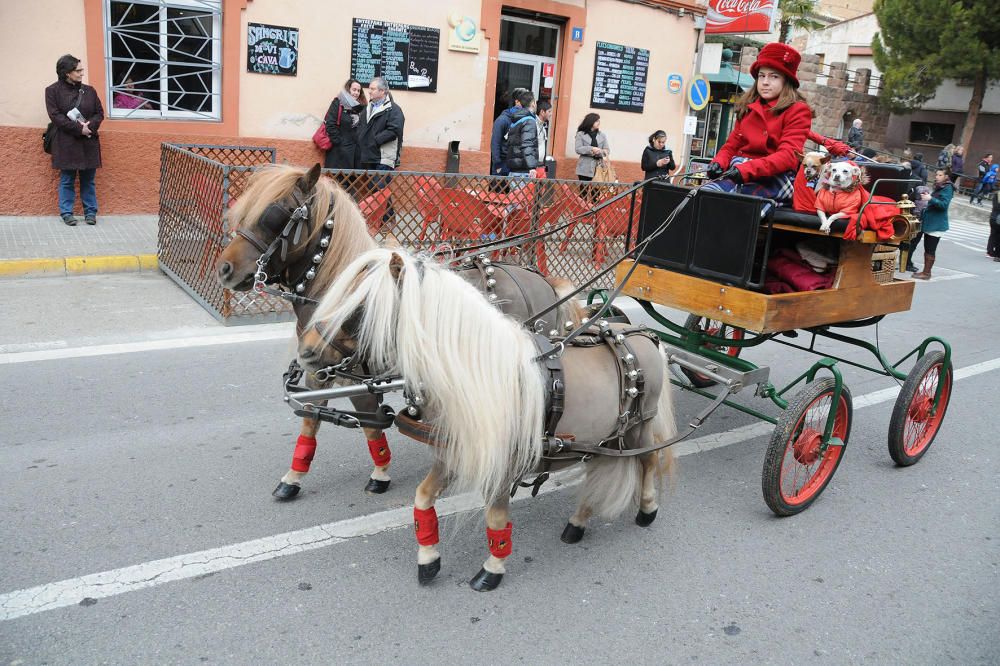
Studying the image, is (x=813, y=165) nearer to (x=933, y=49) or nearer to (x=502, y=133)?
(x=502, y=133)

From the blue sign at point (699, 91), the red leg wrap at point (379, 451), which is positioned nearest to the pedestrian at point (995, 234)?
the blue sign at point (699, 91)

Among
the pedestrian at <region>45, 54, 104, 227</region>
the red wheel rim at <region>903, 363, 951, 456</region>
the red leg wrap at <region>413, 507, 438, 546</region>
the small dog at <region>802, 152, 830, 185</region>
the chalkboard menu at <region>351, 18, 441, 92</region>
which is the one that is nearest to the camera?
the red leg wrap at <region>413, 507, 438, 546</region>

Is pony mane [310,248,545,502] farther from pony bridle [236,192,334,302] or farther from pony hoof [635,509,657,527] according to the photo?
pony hoof [635,509,657,527]

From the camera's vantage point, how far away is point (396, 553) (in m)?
3.79

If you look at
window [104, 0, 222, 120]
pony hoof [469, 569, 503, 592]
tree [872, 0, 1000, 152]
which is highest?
tree [872, 0, 1000, 152]

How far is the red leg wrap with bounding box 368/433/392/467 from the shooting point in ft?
13.9

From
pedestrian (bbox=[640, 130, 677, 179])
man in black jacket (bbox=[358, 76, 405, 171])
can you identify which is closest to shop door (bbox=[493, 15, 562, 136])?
pedestrian (bbox=[640, 130, 677, 179])

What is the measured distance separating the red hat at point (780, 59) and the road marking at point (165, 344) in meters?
3.98

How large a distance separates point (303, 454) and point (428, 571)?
1034mm

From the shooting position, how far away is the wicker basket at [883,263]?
4.93 metres

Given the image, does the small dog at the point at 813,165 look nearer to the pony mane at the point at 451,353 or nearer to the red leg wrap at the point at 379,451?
the pony mane at the point at 451,353

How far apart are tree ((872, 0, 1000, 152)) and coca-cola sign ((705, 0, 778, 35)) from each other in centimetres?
1624

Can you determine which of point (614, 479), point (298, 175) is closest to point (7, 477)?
point (298, 175)

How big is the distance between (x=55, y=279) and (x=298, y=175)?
554cm
